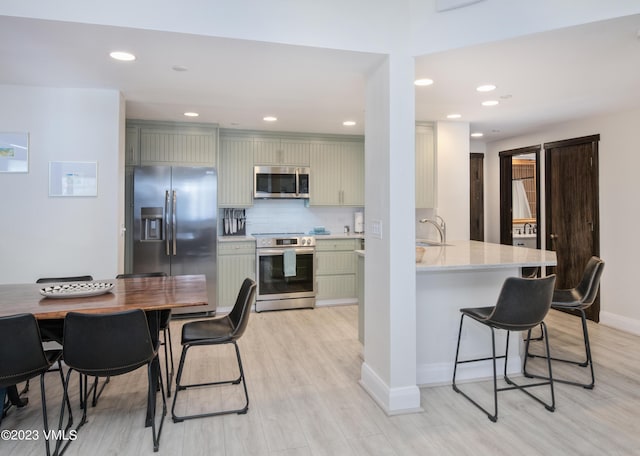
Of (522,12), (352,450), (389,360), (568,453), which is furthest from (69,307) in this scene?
(522,12)

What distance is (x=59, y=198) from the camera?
3500 mm

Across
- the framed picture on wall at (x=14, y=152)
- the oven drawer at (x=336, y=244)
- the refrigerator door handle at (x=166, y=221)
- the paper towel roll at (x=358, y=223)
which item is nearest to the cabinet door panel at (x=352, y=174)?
the paper towel roll at (x=358, y=223)

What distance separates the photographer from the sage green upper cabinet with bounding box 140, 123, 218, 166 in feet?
15.6

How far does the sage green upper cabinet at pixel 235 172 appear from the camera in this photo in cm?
525

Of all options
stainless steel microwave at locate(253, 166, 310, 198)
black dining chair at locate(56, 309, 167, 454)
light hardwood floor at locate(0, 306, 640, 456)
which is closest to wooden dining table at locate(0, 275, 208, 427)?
black dining chair at locate(56, 309, 167, 454)

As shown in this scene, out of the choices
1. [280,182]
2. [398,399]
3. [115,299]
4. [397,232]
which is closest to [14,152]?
[115,299]

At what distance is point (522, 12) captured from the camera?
2.40 m

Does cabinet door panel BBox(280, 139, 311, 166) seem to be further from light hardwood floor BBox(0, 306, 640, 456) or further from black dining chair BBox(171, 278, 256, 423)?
black dining chair BBox(171, 278, 256, 423)

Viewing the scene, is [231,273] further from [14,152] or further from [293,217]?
[14,152]

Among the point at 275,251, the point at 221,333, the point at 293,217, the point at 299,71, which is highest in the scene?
the point at 299,71

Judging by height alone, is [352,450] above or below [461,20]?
below

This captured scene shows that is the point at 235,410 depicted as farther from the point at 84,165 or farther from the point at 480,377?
the point at 84,165

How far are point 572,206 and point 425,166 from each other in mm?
1848

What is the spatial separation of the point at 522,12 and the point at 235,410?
2.98m
